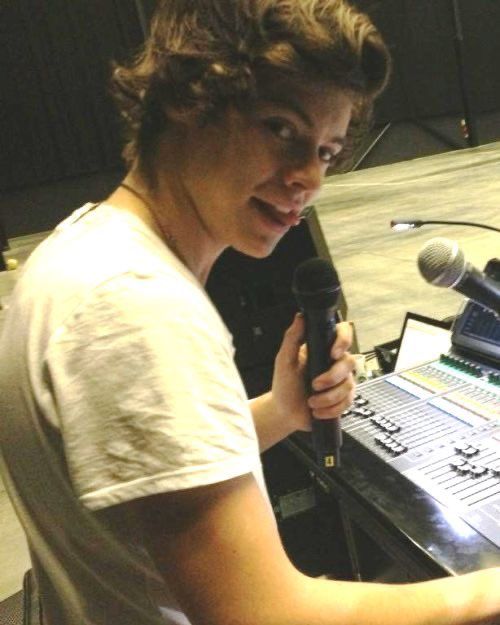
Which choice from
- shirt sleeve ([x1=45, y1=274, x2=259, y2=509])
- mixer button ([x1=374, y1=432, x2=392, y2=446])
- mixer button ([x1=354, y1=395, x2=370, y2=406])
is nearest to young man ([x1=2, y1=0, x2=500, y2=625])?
shirt sleeve ([x1=45, y1=274, x2=259, y2=509])

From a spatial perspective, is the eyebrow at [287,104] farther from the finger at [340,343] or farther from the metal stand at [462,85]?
the metal stand at [462,85]

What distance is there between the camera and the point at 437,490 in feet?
3.80

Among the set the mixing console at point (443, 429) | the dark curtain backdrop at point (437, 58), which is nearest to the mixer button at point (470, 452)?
the mixing console at point (443, 429)

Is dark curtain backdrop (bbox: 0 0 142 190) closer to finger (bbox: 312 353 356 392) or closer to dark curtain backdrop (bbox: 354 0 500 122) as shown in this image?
dark curtain backdrop (bbox: 354 0 500 122)

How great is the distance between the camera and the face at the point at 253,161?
2.67 ft

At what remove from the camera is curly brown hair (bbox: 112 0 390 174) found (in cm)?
77

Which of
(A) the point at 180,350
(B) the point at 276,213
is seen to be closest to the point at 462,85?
(B) the point at 276,213

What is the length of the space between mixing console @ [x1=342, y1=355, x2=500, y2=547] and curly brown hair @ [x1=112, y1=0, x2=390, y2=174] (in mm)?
687

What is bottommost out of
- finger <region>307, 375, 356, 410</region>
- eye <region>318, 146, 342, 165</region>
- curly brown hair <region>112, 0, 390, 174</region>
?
finger <region>307, 375, 356, 410</region>

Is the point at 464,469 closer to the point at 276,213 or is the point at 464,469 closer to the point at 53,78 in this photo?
the point at 276,213

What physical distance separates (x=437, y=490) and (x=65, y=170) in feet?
47.1

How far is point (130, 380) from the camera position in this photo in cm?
60

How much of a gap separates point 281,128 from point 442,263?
46cm

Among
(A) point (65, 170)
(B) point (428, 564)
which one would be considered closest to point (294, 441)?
(B) point (428, 564)
